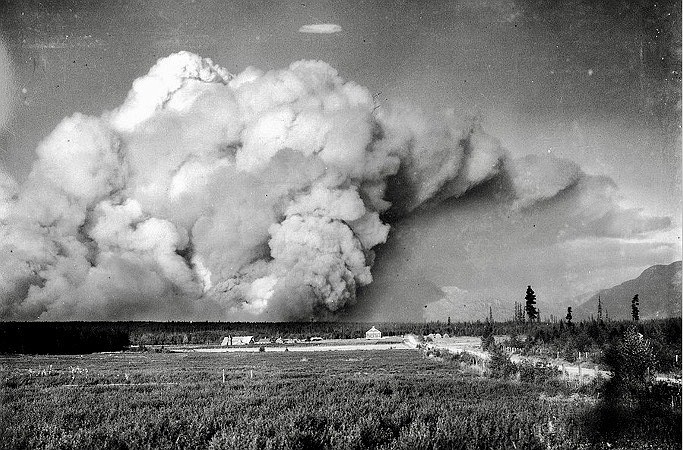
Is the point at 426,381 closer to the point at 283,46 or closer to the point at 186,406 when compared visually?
the point at 186,406

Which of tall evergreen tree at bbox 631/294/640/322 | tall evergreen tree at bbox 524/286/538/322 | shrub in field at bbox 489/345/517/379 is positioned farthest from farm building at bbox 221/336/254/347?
tall evergreen tree at bbox 631/294/640/322

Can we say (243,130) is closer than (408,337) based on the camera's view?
Yes

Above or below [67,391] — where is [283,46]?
above

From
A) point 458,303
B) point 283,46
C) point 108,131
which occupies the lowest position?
point 458,303

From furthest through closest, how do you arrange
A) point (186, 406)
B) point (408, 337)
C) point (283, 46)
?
1. point (408, 337)
2. point (283, 46)
3. point (186, 406)

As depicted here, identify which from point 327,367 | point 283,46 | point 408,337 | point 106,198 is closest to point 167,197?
point 106,198

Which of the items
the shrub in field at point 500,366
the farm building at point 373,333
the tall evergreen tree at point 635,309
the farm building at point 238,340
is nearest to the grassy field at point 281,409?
the shrub in field at point 500,366

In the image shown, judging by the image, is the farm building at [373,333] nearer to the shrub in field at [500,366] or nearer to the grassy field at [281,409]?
the grassy field at [281,409]
